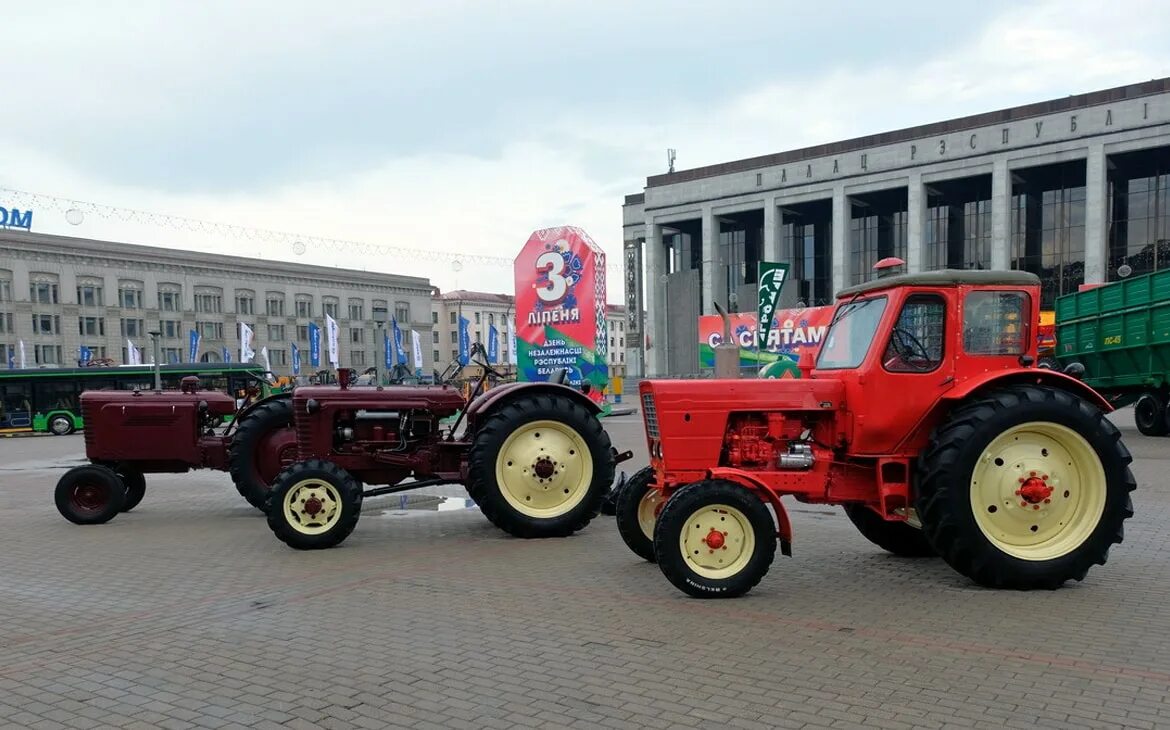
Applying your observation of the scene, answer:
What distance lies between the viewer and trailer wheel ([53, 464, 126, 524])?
9.59 m

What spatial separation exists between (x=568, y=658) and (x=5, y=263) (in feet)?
234

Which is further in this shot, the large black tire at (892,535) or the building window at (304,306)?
the building window at (304,306)

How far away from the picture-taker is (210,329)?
7481 centimetres

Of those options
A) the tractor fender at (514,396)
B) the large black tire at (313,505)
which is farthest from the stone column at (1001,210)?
the large black tire at (313,505)

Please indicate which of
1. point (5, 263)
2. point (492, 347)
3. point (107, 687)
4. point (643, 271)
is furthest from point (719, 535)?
point (492, 347)

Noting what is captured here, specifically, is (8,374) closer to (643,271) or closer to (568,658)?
(568,658)

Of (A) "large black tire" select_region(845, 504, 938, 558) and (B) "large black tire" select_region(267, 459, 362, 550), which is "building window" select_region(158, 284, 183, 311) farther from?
(A) "large black tire" select_region(845, 504, 938, 558)

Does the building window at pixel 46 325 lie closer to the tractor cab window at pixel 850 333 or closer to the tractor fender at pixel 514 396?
the tractor fender at pixel 514 396

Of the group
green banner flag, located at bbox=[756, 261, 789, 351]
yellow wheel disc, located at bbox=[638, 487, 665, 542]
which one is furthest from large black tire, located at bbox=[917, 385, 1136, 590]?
green banner flag, located at bbox=[756, 261, 789, 351]

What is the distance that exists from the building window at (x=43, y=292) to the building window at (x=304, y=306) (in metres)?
20.8

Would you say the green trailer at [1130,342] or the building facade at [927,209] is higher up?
the building facade at [927,209]

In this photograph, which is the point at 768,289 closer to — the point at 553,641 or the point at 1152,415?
the point at 1152,415

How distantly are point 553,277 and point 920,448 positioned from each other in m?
14.9

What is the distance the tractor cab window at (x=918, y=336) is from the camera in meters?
6.09
